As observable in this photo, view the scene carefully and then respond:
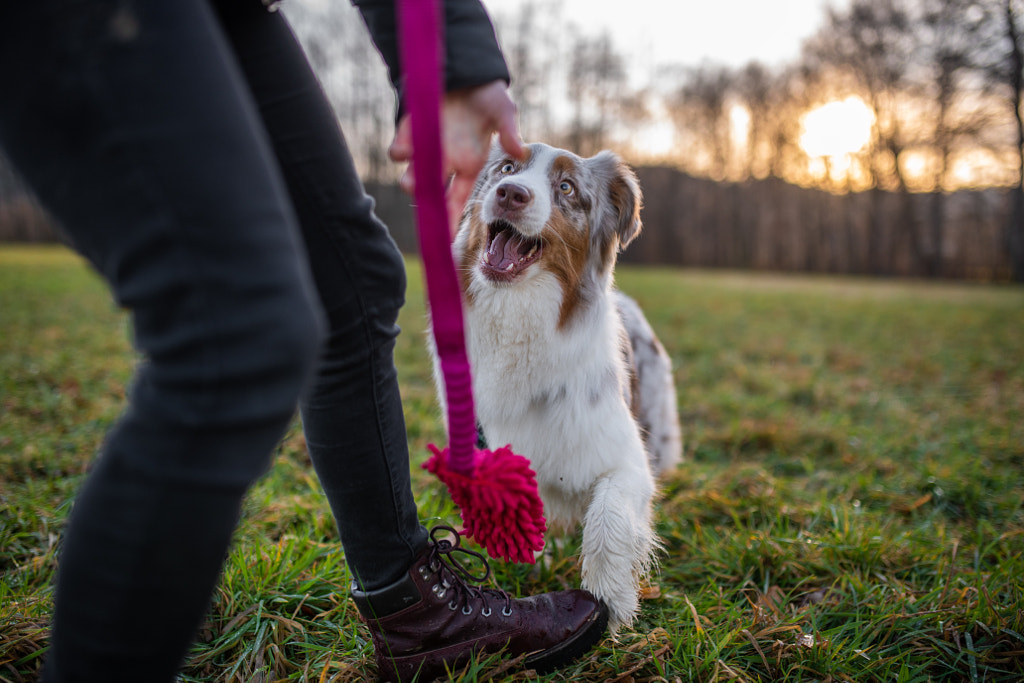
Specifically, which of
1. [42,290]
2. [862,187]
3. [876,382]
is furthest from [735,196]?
[42,290]

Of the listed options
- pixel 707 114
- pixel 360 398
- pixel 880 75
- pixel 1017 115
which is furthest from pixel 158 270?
pixel 707 114

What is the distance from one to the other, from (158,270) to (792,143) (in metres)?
29.7

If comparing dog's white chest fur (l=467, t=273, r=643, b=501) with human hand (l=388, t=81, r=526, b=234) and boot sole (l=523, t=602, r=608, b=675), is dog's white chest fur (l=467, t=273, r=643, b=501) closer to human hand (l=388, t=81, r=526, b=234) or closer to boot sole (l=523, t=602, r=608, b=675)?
boot sole (l=523, t=602, r=608, b=675)

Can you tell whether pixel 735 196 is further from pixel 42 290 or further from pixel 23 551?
pixel 23 551

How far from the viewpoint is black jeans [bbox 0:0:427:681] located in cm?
72

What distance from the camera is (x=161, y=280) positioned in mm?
745

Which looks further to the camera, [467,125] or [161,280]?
[467,125]

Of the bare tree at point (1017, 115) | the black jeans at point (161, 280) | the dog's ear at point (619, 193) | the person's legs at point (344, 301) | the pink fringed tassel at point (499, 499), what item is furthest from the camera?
the bare tree at point (1017, 115)

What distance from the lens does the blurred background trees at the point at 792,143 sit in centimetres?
1983

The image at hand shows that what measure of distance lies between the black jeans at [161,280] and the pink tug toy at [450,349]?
0.22 metres

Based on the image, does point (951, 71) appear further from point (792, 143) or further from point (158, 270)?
point (158, 270)

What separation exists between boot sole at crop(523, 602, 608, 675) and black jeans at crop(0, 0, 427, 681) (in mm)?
945

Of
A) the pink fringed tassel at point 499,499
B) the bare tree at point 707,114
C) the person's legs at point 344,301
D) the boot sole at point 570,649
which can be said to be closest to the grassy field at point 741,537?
the boot sole at point 570,649

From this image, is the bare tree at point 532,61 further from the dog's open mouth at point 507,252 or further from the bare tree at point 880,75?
the dog's open mouth at point 507,252
